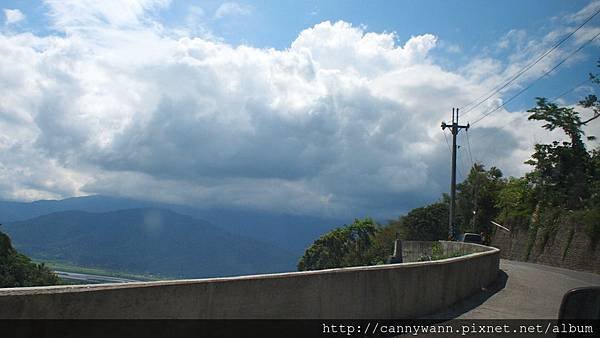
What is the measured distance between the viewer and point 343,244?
113 m

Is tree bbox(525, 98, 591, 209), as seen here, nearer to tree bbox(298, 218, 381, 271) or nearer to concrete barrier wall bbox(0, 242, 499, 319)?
concrete barrier wall bbox(0, 242, 499, 319)

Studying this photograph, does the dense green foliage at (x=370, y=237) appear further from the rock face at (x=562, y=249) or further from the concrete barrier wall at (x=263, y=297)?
the concrete barrier wall at (x=263, y=297)

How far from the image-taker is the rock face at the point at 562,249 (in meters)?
31.1

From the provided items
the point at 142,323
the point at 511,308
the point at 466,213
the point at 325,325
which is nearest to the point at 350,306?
the point at 325,325

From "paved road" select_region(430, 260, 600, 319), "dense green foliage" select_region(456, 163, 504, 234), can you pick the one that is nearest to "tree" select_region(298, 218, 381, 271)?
"dense green foliage" select_region(456, 163, 504, 234)

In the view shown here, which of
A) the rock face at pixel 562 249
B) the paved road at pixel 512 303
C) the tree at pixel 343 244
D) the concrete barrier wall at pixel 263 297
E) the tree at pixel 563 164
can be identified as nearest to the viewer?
the concrete barrier wall at pixel 263 297

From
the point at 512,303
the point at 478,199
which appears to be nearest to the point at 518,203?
the point at 478,199

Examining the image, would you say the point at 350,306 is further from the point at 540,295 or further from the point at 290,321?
the point at 540,295

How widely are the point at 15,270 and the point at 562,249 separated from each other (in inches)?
2508

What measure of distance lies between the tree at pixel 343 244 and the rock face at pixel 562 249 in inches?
2471

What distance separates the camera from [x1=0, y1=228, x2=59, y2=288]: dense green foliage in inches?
2537

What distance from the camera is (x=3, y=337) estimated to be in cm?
388

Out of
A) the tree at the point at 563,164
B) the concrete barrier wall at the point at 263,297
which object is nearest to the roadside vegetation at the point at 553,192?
the tree at the point at 563,164

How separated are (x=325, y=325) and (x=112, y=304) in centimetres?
337
